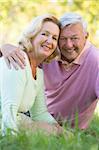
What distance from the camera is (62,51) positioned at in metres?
4.42

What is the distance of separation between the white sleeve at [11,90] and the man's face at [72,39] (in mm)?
566

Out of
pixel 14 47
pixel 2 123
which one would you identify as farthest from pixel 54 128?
pixel 14 47

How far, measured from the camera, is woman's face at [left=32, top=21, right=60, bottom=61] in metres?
4.13

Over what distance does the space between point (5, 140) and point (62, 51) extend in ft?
4.32

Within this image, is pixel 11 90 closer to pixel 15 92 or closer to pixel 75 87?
pixel 15 92

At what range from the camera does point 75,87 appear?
15.2 feet

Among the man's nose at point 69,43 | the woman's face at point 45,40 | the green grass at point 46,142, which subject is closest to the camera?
the green grass at point 46,142

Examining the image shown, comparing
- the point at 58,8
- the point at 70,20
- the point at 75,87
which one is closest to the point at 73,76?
the point at 75,87

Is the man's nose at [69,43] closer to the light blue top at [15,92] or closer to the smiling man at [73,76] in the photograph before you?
the smiling man at [73,76]

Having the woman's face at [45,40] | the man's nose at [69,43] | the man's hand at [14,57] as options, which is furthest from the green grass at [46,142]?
the man's nose at [69,43]

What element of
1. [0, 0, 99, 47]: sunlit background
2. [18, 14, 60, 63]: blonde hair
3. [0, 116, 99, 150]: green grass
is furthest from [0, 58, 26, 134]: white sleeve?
[0, 0, 99, 47]: sunlit background

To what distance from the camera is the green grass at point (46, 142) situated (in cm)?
306

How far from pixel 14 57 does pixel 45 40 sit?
30 cm

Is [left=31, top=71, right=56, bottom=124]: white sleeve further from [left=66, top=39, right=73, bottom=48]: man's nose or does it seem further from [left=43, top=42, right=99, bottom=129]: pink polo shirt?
[left=66, top=39, right=73, bottom=48]: man's nose
